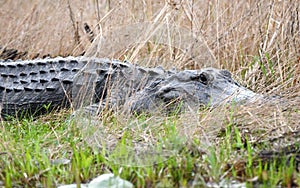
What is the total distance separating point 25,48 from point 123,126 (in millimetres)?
3271

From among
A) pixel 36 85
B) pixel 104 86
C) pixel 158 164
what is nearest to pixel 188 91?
pixel 104 86

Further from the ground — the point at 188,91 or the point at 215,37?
the point at 215,37

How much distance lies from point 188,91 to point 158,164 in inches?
60.9

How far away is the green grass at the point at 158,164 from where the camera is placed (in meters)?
2.13

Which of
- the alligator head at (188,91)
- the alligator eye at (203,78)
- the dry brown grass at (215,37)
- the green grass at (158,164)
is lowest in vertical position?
the green grass at (158,164)

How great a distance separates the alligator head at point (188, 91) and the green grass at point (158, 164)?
87 cm

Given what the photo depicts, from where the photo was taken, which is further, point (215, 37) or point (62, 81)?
point (215, 37)

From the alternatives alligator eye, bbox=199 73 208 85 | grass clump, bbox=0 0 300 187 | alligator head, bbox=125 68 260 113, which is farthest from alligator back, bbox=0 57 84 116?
alligator eye, bbox=199 73 208 85

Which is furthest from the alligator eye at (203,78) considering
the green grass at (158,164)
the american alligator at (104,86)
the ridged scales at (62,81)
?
the green grass at (158,164)

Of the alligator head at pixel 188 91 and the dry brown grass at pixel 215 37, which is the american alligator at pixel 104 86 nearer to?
the alligator head at pixel 188 91

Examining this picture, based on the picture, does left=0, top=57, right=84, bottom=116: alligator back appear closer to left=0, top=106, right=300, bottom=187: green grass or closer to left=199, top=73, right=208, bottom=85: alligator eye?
left=199, top=73, right=208, bottom=85: alligator eye

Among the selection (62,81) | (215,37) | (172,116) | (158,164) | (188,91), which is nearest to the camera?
(158,164)

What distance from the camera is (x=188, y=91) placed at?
3.77 m

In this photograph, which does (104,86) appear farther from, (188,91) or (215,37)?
(215,37)
